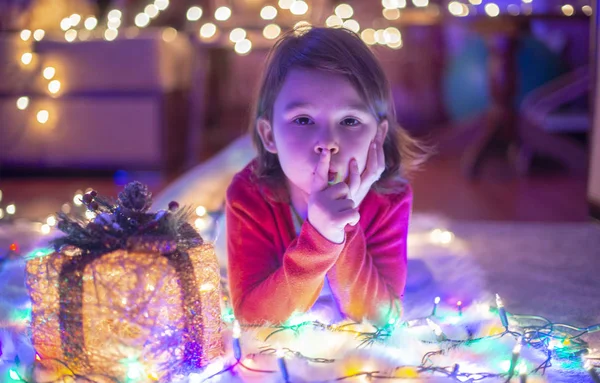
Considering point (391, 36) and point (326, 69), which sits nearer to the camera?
point (326, 69)

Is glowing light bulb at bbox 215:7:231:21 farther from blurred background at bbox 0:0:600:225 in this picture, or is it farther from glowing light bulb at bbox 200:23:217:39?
glowing light bulb at bbox 200:23:217:39

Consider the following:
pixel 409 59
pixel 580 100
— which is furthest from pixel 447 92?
pixel 580 100

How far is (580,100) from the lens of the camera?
334cm

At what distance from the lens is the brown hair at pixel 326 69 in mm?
939

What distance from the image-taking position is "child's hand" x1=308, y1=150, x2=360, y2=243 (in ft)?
2.71

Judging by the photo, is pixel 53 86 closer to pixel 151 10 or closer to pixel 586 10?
pixel 151 10

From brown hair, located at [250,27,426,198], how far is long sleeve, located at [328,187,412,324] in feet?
0.15

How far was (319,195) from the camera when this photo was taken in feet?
2.79

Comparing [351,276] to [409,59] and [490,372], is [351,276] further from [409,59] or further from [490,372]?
[409,59]

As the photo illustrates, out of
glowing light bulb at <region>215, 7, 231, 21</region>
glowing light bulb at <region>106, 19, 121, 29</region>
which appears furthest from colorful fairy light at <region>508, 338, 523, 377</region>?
glowing light bulb at <region>215, 7, 231, 21</region>

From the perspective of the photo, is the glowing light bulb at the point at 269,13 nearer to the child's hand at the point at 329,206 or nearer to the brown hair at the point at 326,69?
the brown hair at the point at 326,69

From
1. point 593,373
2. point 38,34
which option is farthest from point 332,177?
point 38,34

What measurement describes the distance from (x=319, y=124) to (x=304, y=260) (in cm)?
20

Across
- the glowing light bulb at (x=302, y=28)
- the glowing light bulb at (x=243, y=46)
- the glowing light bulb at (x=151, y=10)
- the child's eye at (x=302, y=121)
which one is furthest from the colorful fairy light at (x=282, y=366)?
the glowing light bulb at (x=151, y=10)
